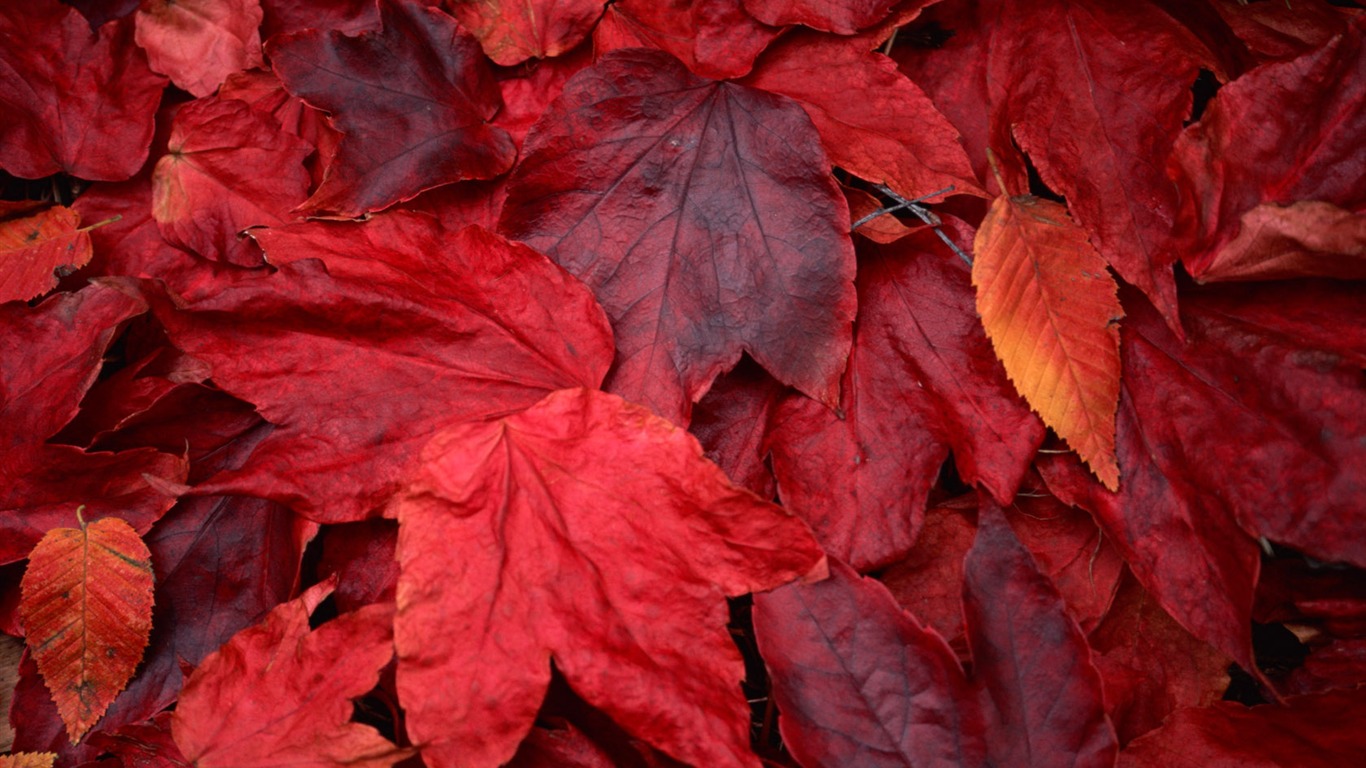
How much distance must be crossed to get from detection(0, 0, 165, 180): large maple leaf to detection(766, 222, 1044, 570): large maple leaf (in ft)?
3.10

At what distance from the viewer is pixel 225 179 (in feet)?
3.88

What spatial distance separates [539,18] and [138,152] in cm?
57

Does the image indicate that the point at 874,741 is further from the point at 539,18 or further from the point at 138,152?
the point at 138,152

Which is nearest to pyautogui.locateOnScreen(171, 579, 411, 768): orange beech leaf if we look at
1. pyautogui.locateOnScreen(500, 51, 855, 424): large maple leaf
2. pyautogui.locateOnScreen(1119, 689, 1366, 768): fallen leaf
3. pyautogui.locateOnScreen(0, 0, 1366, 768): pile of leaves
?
pyautogui.locateOnScreen(0, 0, 1366, 768): pile of leaves

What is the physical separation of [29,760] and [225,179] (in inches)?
28.1

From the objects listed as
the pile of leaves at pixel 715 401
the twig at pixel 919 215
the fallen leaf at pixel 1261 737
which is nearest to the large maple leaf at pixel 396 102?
the pile of leaves at pixel 715 401

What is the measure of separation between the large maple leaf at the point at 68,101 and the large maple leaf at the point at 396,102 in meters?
0.30

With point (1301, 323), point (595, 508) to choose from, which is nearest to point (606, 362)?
point (595, 508)

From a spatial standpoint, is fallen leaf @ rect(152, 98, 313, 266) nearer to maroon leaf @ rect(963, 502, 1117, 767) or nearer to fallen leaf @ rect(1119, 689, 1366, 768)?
maroon leaf @ rect(963, 502, 1117, 767)

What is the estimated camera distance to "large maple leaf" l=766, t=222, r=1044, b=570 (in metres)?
1.01

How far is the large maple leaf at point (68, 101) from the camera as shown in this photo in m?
1.22

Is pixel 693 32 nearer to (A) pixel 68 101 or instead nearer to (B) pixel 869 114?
(B) pixel 869 114

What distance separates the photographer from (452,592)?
91 cm

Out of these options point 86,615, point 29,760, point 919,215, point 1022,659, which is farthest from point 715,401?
point 29,760
